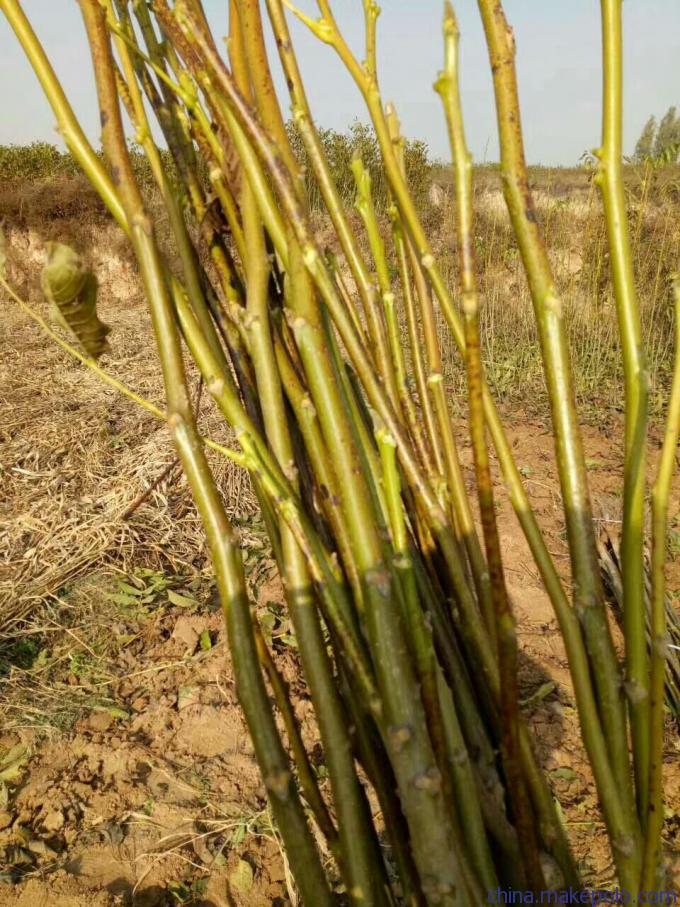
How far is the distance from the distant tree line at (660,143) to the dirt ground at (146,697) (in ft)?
6.71

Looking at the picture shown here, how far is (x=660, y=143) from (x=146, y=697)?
27.2 meters

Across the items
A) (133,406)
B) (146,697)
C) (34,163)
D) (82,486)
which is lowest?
(146,697)

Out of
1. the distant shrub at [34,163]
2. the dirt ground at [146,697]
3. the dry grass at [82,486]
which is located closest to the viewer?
the dirt ground at [146,697]

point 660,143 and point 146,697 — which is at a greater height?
point 660,143

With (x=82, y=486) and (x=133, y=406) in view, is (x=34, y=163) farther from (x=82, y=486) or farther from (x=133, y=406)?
(x=82, y=486)

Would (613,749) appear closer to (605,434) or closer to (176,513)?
(176,513)

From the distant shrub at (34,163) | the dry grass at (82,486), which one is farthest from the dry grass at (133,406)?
the distant shrub at (34,163)

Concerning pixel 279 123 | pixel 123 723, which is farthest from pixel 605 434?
pixel 279 123

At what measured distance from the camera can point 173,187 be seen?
673 millimetres

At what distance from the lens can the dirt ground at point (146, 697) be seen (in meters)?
1.77

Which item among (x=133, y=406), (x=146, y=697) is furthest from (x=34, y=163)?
(x=146, y=697)

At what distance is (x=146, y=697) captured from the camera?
2.42 m

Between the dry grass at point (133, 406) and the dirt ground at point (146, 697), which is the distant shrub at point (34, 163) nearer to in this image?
the dry grass at point (133, 406)

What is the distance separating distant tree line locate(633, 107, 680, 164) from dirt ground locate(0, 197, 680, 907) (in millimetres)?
2044
